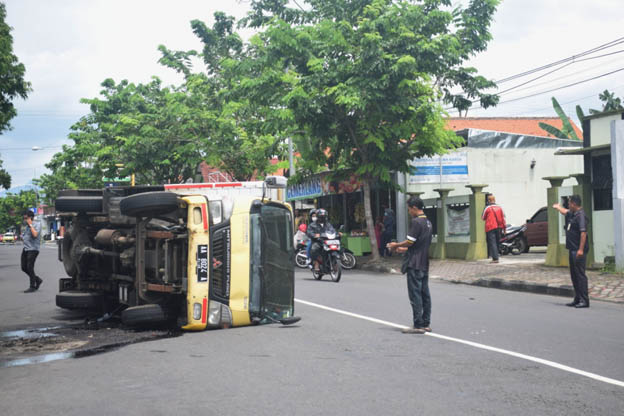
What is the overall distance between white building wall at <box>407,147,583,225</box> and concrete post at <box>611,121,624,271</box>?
35.9ft

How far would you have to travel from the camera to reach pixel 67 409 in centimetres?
500

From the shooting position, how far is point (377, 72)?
19.1 metres

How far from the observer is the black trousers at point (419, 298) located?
856cm

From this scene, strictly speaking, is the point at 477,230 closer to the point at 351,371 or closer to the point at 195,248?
the point at 195,248

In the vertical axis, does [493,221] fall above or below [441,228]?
above

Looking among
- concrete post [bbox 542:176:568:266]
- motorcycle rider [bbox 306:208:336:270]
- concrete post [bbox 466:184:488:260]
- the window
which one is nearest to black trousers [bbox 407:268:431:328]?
motorcycle rider [bbox 306:208:336:270]

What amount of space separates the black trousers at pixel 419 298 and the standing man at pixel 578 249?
12.6ft

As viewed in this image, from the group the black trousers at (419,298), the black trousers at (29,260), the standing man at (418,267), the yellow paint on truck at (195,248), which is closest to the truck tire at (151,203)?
the yellow paint on truck at (195,248)

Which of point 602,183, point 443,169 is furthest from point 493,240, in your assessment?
point 443,169

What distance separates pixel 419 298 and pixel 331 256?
26.2 ft

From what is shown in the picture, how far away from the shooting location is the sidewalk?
44.9 ft

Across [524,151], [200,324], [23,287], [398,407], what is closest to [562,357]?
[398,407]

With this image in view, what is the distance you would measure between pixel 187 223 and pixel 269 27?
12808mm

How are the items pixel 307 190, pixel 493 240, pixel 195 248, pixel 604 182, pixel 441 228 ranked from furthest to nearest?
1. pixel 307 190
2. pixel 441 228
3. pixel 493 240
4. pixel 604 182
5. pixel 195 248
